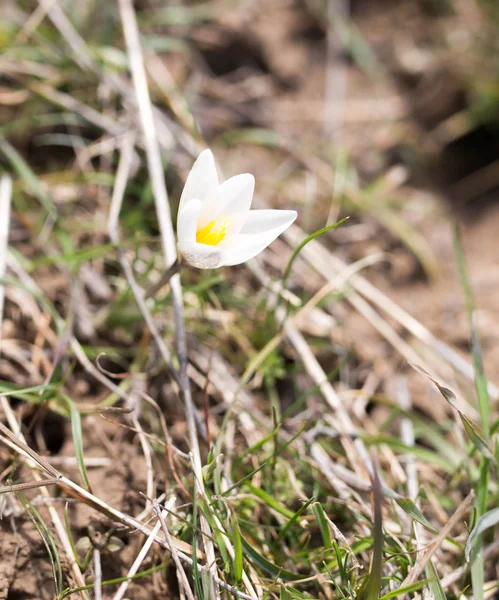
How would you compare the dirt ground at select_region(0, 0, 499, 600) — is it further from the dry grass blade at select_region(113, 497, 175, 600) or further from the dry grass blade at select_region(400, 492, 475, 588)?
the dry grass blade at select_region(113, 497, 175, 600)

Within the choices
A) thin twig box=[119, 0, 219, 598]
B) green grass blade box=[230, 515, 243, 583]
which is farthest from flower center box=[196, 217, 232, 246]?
green grass blade box=[230, 515, 243, 583]

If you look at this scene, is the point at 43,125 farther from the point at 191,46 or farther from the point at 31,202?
the point at 191,46

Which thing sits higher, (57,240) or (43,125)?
(43,125)

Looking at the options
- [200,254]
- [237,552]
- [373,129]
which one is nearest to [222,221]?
[200,254]

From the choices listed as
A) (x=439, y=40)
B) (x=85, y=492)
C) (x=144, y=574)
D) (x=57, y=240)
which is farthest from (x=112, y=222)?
(x=439, y=40)

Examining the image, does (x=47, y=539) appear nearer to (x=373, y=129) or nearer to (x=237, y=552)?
(x=237, y=552)
